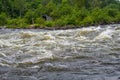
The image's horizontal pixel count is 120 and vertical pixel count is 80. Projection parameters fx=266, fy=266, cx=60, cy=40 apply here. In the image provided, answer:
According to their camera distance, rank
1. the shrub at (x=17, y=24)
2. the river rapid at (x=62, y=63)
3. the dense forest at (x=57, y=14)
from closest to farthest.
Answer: the river rapid at (x=62, y=63), the dense forest at (x=57, y=14), the shrub at (x=17, y=24)

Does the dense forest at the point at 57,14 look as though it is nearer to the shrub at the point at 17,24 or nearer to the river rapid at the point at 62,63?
the shrub at the point at 17,24

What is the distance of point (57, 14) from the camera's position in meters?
61.2

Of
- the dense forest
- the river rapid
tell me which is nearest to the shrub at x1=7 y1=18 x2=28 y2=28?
the dense forest

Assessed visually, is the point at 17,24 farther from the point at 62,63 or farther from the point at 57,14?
the point at 62,63

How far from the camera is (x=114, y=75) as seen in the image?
9.35 m

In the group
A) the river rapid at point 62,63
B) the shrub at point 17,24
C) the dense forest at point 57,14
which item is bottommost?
the shrub at point 17,24

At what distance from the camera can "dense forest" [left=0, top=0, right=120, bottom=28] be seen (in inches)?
1977

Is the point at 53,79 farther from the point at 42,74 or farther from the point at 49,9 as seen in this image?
the point at 49,9

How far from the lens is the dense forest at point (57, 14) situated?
50219 millimetres

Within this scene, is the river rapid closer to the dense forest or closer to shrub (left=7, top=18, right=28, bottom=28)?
the dense forest

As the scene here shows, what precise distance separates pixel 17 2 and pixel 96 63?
62.4 meters

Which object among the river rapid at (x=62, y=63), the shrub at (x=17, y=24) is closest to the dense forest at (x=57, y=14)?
the shrub at (x=17, y=24)

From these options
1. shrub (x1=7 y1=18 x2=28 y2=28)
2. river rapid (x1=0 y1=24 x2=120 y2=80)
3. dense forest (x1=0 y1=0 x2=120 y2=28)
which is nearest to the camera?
river rapid (x1=0 y1=24 x2=120 y2=80)

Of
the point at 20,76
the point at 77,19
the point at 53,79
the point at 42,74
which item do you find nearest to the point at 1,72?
the point at 20,76
